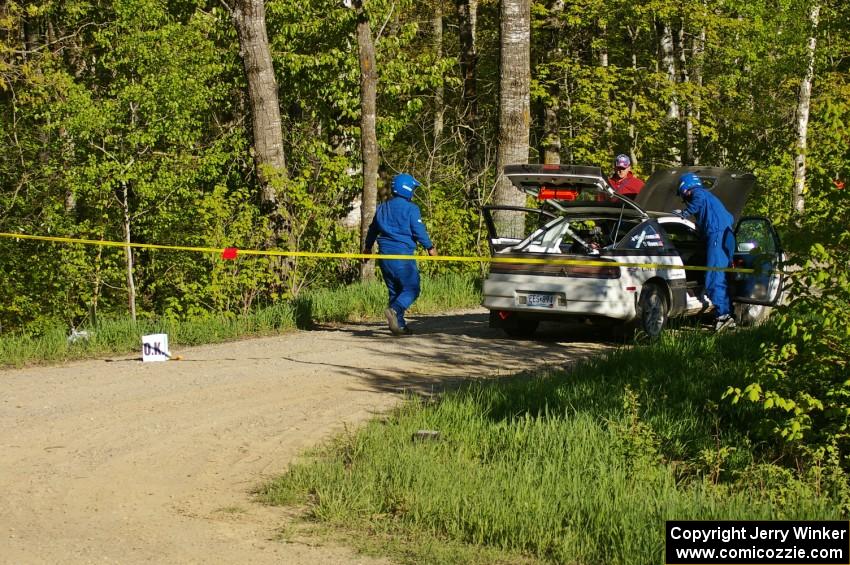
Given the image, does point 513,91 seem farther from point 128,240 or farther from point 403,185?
point 128,240

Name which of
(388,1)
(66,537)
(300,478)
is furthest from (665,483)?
(388,1)

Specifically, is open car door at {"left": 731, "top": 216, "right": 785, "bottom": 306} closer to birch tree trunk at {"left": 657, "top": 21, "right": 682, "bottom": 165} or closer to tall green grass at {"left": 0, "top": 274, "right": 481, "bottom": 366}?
tall green grass at {"left": 0, "top": 274, "right": 481, "bottom": 366}

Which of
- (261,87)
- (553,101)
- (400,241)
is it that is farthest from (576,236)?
(553,101)

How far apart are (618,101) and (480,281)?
37.7ft

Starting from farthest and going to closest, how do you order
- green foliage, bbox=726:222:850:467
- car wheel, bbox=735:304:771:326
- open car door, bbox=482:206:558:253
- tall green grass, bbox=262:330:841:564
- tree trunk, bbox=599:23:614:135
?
tree trunk, bbox=599:23:614:135, car wheel, bbox=735:304:771:326, open car door, bbox=482:206:558:253, green foliage, bbox=726:222:850:467, tall green grass, bbox=262:330:841:564

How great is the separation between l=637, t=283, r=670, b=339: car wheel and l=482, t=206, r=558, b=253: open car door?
59.5 inches

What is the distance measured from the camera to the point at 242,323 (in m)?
16.1

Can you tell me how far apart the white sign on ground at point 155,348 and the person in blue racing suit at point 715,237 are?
6527 millimetres

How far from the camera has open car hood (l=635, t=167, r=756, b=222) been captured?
16281mm

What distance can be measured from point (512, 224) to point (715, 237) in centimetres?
622

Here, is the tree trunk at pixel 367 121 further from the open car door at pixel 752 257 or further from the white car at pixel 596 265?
the open car door at pixel 752 257

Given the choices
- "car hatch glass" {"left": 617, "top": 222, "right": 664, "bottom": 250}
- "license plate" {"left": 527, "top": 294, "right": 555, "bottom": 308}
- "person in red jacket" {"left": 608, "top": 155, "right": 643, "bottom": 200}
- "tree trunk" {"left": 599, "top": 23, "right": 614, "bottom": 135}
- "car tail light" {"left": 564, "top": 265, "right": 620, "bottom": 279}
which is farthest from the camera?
"tree trunk" {"left": 599, "top": 23, "right": 614, "bottom": 135}

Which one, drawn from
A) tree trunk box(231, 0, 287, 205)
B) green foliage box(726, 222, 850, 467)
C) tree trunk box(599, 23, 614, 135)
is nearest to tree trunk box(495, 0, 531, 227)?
tree trunk box(231, 0, 287, 205)

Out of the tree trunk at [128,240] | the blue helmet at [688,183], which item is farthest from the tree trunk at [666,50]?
the blue helmet at [688,183]
